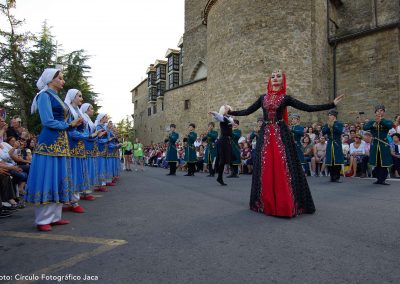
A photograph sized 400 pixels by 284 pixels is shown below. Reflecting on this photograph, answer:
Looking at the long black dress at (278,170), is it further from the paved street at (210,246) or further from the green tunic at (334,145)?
the green tunic at (334,145)

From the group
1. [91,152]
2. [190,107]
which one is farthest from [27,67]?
[91,152]

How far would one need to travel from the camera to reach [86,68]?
35.2 metres

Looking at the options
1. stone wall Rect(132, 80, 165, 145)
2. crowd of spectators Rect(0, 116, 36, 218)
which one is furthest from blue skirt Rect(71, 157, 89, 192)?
stone wall Rect(132, 80, 165, 145)

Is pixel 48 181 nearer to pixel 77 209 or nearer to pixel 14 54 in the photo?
pixel 77 209

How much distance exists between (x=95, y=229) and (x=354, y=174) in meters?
10.2

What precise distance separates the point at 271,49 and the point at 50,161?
1953 cm

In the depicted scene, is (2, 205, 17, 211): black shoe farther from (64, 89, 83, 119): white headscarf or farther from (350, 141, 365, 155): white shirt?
(350, 141, 365, 155): white shirt

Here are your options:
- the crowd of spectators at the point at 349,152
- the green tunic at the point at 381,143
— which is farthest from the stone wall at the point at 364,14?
the green tunic at the point at 381,143

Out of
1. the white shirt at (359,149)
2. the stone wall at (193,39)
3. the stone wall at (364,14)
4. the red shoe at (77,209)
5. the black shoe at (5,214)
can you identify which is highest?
the stone wall at (193,39)

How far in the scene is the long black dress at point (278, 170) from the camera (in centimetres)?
468

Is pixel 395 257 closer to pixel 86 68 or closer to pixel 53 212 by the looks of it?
pixel 53 212

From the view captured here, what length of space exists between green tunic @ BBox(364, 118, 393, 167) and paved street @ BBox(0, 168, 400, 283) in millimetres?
3629

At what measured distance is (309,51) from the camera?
21.3 metres

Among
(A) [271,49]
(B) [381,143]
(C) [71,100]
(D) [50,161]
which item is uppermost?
(A) [271,49]
